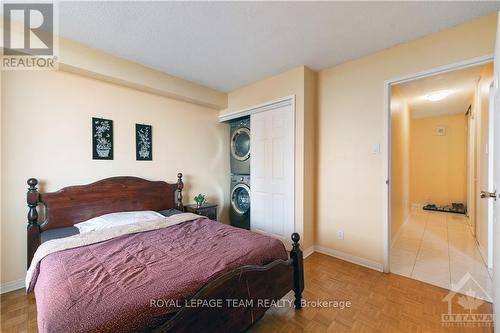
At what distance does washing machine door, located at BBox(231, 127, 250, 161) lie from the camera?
11.9 ft

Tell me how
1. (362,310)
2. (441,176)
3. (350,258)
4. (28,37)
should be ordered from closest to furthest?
(362,310) → (28,37) → (350,258) → (441,176)

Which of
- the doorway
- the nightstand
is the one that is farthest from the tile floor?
the nightstand

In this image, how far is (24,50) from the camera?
1.97 meters

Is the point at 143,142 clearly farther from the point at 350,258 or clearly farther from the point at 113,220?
the point at 350,258

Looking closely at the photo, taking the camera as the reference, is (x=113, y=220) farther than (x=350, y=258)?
No

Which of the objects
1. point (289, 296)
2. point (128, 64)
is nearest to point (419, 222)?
point (289, 296)

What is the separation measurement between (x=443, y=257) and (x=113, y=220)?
3900 mm

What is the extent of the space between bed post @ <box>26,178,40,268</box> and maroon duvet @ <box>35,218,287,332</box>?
33.9 inches

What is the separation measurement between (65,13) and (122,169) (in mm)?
1617

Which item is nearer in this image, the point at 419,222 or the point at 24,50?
the point at 24,50

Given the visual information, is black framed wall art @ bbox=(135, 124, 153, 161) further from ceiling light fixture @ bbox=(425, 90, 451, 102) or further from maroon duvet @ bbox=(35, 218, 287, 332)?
ceiling light fixture @ bbox=(425, 90, 451, 102)

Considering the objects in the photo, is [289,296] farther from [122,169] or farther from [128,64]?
[128,64]

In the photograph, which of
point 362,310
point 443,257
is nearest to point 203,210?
point 362,310

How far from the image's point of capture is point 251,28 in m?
2.00
